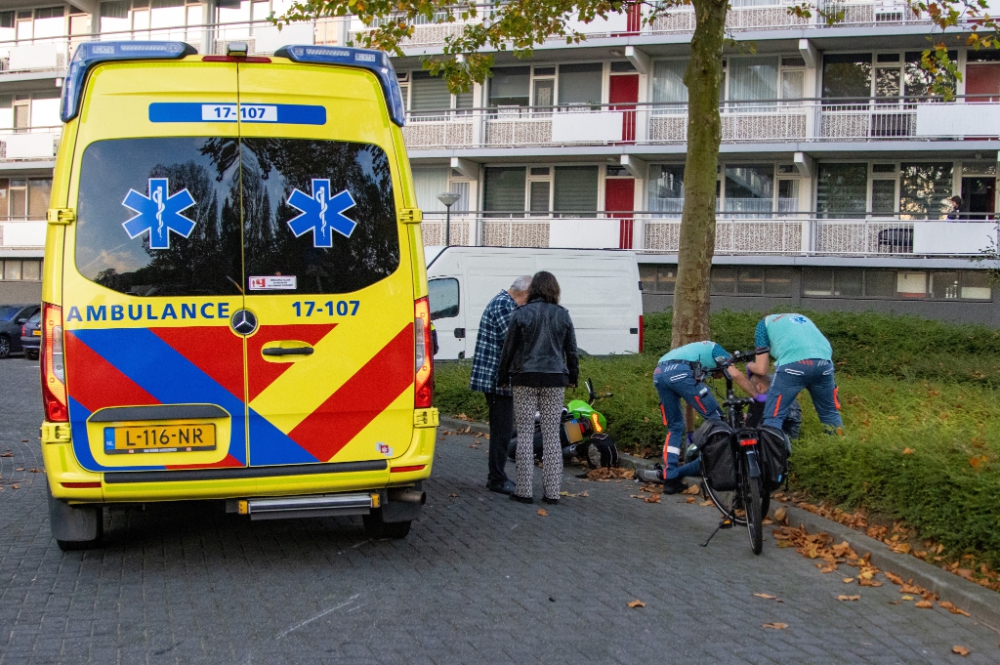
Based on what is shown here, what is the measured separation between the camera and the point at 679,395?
898cm

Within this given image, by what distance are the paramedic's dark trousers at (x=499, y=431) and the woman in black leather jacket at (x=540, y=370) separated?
300mm

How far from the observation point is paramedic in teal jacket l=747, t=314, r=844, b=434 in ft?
26.4

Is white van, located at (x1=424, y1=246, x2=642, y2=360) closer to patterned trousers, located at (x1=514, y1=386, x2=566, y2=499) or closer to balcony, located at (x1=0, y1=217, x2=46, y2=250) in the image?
patterned trousers, located at (x1=514, y1=386, x2=566, y2=499)

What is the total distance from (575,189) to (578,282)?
12.3 m

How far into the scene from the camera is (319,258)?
612 cm

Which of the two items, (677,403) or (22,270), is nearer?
(677,403)

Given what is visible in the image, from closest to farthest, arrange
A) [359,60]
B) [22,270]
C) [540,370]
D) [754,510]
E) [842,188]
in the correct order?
[359,60] < [754,510] < [540,370] < [842,188] < [22,270]

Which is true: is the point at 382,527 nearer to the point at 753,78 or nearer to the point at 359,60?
the point at 359,60

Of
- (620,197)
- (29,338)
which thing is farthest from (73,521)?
(620,197)

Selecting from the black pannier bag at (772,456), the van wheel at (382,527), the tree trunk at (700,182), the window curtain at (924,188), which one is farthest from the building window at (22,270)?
the black pannier bag at (772,456)

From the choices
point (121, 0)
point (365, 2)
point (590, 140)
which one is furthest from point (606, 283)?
point (121, 0)

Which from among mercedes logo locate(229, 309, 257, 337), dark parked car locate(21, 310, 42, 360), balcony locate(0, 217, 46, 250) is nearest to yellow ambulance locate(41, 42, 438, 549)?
mercedes logo locate(229, 309, 257, 337)

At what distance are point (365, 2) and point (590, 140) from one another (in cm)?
1628

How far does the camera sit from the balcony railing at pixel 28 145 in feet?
122
